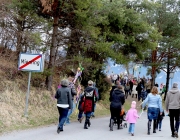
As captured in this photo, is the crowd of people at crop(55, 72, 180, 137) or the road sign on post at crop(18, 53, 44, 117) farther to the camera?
the road sign on post at crop(18, 53, 44, 117)

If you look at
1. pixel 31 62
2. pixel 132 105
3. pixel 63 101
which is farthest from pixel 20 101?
pixel 132 105

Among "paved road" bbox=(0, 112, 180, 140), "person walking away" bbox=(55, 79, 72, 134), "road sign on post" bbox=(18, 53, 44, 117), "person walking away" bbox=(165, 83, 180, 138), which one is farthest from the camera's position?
"road sign on post" bbox=(18, 53, 44, 117)

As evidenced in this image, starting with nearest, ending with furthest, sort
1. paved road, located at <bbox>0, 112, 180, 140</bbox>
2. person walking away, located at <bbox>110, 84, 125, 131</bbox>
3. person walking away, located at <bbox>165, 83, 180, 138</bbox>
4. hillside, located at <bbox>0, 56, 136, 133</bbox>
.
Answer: paved road, located at <bbox>0, 112, 180, 140</bbox>
person walking away, located at <bbox>165, 83, 180, 138</bbox>
hillside, located at <bbox>0, 56, 136, 133</bbox>
person walking away, located at <bbox>110, 84, 125, 131</bbox>

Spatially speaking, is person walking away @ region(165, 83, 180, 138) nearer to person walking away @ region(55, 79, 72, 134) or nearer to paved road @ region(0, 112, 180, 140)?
paved road @ region(0, 112, 180, 140)

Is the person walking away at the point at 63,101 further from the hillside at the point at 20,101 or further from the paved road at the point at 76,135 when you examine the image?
the hillside at the point at 20,101

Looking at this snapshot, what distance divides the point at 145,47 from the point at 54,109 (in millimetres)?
10041

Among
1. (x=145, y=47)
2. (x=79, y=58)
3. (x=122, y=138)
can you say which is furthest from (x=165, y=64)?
(x=122, y=138)

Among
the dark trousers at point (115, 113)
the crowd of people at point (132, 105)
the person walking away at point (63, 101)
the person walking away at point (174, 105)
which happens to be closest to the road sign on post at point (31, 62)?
the crowd of people at point (132, 105)

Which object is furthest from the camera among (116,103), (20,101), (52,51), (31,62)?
(52,51)

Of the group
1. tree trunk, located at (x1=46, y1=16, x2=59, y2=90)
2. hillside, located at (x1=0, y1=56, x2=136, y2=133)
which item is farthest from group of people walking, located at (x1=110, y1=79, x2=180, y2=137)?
tree trunk, located at (x1=46, y1=16, x2=59, y2=90)

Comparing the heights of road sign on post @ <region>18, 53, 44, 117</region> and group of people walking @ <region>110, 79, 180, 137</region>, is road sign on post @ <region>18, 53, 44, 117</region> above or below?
above

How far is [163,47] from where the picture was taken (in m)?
32.2

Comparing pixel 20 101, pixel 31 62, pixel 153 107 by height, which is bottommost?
pixel 20 101

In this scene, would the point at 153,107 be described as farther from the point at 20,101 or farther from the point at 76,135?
the point at 20,101
